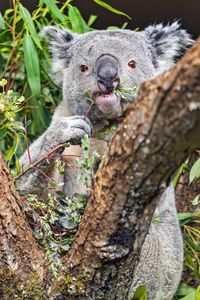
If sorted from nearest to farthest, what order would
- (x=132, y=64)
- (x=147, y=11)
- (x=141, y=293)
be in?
(x=141, y=293), (x=132, y=64), (x=147, y=11)

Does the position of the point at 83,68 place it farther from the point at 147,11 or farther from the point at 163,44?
the point at 147,11

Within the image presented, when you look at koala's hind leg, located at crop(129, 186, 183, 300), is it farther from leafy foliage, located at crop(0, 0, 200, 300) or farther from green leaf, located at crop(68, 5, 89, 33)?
green leaf, located at crop(68, 5, 89, 33)

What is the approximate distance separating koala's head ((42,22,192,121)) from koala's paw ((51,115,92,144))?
13 cm

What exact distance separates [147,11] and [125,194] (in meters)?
4.27

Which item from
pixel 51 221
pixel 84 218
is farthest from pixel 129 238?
pixel 51 221

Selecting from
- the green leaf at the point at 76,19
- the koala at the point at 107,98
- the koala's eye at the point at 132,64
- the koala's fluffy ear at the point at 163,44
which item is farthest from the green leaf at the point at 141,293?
the green leaf at the point at 76,19

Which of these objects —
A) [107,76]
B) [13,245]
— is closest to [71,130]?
[107,76]

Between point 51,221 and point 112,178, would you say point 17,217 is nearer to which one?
point 51,221

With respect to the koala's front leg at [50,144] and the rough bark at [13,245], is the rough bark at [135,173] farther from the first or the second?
the koala's front leg at [50,144]

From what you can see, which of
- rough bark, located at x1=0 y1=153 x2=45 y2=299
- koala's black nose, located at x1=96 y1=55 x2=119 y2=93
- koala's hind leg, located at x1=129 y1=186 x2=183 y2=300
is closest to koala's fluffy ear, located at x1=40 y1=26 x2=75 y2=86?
koala's black nose, located at x1=96 y1=55 x2=119 y2=93

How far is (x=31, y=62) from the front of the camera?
3.60 meters

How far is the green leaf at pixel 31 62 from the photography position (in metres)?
3.58

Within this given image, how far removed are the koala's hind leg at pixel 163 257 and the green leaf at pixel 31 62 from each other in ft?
2.70

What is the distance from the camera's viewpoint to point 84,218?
2.40 m
